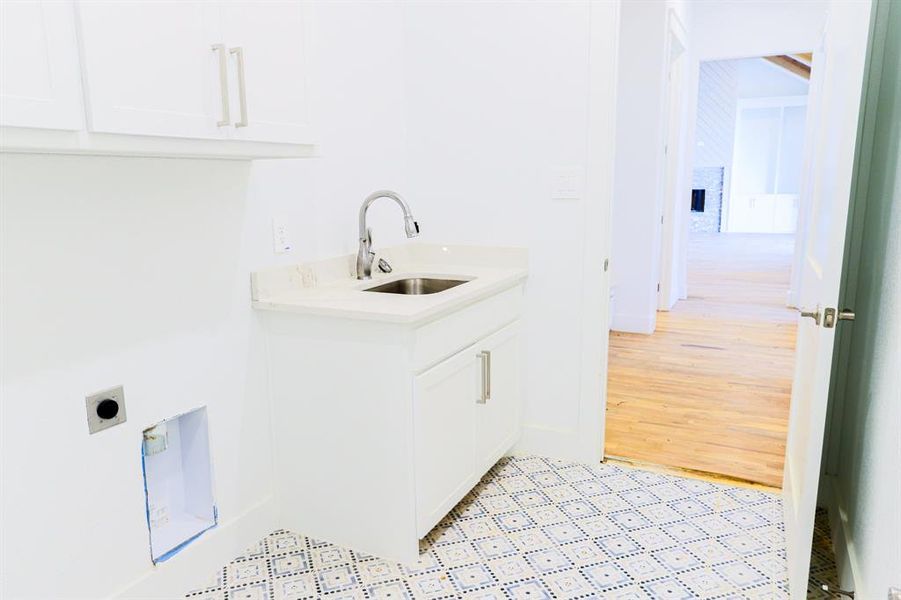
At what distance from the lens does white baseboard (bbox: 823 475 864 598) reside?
5.93 ft

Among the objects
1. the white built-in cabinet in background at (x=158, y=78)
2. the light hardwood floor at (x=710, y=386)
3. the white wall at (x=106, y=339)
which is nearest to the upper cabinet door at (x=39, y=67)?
the white built-in cabinet in background at (x=158, y=78)

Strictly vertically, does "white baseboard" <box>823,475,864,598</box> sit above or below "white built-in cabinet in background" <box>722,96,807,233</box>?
below

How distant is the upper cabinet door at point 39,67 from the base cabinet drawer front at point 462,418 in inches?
45.3

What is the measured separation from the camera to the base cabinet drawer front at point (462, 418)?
2.03 m

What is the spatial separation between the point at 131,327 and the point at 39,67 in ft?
2.47

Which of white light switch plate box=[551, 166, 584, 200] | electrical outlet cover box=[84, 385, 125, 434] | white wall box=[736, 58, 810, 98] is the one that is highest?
white wall box=[736, 58, 810, 98]

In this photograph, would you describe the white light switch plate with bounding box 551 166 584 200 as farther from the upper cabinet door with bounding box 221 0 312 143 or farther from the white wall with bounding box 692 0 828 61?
the white wall with bounding box 692 0 828 61

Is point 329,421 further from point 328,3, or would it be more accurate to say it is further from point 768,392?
point 768,392

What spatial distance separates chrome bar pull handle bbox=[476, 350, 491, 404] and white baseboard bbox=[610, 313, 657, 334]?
2899 mm

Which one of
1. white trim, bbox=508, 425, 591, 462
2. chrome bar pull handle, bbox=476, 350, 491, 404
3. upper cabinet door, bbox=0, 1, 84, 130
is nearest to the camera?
upper cabinet door, bbox=0, 1, 84, 130

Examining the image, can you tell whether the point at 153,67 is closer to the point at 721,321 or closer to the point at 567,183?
the point at 567,183

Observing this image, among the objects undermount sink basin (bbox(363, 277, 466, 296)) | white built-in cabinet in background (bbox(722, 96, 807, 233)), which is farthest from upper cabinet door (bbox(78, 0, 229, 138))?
white built-in cabinet in background (bbox(722, 96, 807, 233))

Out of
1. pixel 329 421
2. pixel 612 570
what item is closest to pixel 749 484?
pixel 612 570

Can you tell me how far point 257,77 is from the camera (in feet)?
5.55
